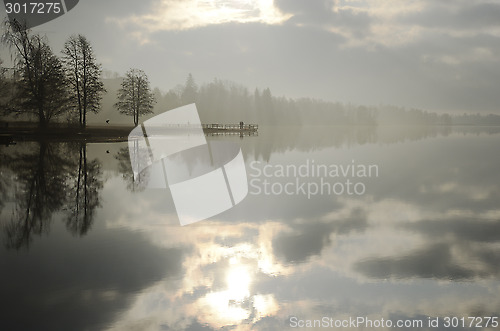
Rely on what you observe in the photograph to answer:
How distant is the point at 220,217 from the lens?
2027 centimetres

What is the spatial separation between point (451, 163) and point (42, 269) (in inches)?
1747

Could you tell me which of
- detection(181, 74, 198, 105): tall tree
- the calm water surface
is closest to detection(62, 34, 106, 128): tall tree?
the calm water surface

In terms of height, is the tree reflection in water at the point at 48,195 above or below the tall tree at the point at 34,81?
below

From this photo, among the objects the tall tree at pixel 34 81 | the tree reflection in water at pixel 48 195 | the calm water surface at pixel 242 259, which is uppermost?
the tall tree at pixel 34 81

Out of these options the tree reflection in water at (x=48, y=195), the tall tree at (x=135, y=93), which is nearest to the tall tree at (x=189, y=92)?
the tall tree at (x=135, y=93)

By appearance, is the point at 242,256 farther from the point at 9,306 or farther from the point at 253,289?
the point at 9,306

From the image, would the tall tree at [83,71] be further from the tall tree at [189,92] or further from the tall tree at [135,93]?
the tall tree at [189,92]

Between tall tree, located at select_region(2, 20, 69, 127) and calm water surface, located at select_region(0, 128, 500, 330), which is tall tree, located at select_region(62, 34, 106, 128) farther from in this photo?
calm water surface, located at select_region(0, 128, 500, 330)

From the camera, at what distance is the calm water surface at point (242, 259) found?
10.2m

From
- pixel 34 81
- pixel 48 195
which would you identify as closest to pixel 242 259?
pixel 48 195

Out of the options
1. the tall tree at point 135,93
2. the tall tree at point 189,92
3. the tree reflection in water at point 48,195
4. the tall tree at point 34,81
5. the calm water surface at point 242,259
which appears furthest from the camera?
the tall tree at point 189,92

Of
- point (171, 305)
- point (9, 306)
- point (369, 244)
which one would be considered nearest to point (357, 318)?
point (171, 305)

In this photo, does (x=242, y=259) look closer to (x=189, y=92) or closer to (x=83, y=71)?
(x=83, y=71)

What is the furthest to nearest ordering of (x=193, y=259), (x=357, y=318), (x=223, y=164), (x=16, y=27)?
(x=16, y=27) → (x=223, y=164) → (x=193, y=259) → (x=357, y=318)
